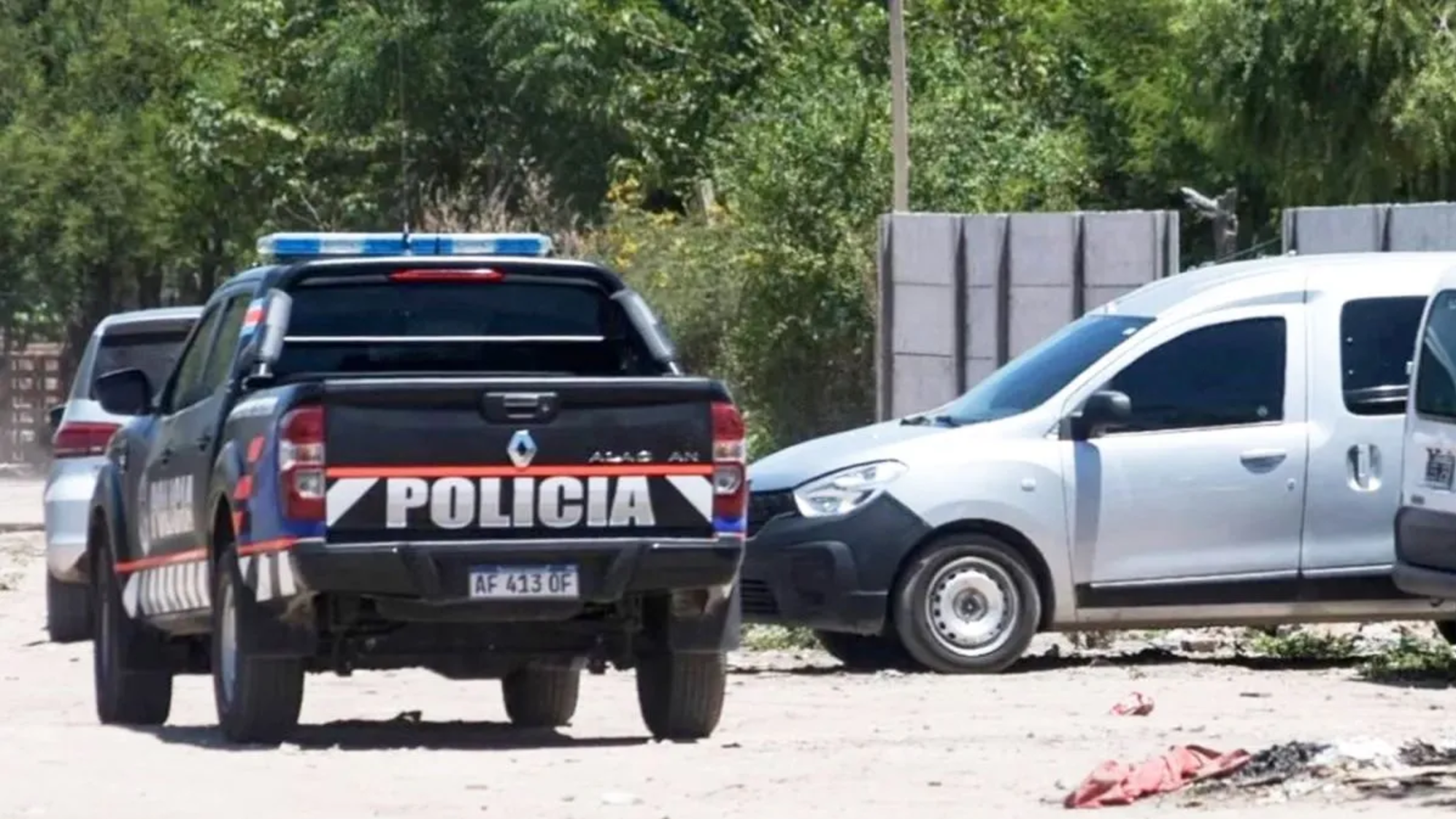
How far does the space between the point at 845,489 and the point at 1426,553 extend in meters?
2.93

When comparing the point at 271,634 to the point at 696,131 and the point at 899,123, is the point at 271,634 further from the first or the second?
the point at 696,131

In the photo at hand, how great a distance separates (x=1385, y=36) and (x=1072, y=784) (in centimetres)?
2102

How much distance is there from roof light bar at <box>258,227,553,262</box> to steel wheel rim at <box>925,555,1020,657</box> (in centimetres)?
241

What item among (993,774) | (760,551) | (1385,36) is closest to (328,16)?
(1385,36)

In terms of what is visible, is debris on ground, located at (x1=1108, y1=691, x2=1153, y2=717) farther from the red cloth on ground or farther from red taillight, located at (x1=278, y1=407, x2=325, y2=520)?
red taillight, located at (x1=278, y1=407, x2=325, y2=520)

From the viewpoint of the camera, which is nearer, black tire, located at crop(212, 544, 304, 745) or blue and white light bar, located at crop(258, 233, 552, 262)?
black tire, located at crop(212, 544, 304, 745)

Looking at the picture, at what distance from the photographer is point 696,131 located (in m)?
43.0

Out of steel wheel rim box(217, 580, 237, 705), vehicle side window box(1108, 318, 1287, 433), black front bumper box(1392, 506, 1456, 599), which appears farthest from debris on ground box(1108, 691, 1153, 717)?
steel wheel rim box(217, 580, 237, 705)

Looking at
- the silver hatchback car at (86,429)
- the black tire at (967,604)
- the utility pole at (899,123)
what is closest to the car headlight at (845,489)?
the black tire at (967,604)

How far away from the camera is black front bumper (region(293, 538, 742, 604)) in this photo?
35.0 ft

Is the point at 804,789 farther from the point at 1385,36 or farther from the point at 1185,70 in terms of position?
the point at 1185,70

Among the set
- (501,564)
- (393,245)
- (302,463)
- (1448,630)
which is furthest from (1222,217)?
(302,463)

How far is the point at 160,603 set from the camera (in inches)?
492

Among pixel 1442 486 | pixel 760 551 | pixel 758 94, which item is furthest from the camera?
pixel 758 94
